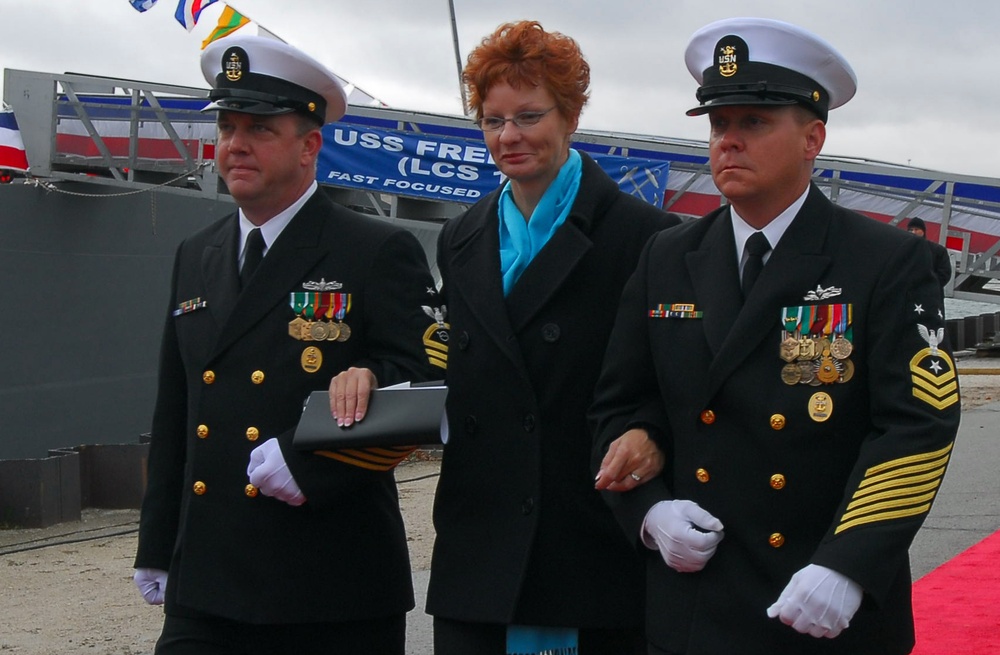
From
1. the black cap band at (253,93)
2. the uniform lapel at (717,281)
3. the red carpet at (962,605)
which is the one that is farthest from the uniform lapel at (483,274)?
the red carpet at (962,605)

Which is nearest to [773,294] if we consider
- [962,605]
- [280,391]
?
[280,391]

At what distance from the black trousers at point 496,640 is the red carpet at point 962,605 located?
71.2 inches

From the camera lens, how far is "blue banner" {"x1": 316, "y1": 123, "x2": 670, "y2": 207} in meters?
15.7

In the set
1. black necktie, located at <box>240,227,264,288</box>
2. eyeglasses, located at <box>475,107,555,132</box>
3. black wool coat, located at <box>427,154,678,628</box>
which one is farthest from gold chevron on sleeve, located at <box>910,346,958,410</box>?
black necktie, located at <box>240,227,264,288</box>

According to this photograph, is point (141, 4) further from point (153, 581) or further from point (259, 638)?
point (259, 638)

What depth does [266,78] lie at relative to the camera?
10.4 feet

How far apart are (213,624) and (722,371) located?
4.32ft

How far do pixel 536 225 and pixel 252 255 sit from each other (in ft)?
2.21

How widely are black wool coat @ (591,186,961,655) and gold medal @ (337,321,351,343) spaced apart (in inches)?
28.2

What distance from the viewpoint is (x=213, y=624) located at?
3.03 meters

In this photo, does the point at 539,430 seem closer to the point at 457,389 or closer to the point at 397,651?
the point at 457,389

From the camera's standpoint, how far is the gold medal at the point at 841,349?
241 cm

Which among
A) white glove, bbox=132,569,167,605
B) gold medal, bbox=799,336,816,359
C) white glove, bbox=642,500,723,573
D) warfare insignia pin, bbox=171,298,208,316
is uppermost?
warfare insignia pin, bbox=171,298,208,316

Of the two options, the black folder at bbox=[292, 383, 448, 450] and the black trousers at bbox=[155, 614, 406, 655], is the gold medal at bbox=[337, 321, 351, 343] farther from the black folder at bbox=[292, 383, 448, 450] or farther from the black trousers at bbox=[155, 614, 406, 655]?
the black trousers at bbox=[155, 614, 406, 655]
